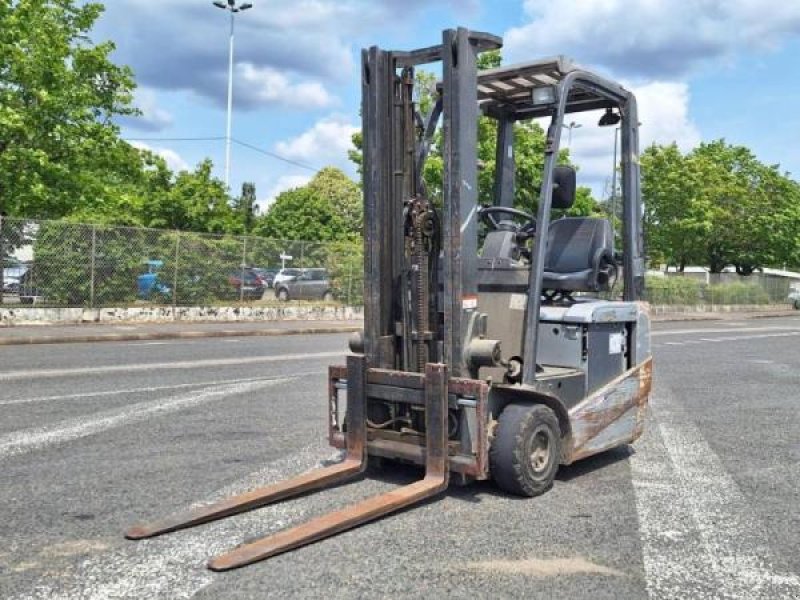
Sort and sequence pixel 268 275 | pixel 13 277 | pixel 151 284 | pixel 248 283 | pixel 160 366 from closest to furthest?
pixel 160 366, pixel 13 277, pixel 151 284, pixel 248 283, pixel 268 275

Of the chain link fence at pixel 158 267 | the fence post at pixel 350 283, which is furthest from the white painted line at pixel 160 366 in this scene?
the fence post at pixel 350 283

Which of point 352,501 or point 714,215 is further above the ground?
point 714,215

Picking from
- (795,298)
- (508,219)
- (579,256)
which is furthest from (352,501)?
(795,298)

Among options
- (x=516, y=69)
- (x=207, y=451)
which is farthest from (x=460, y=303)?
(x=207, y=451)

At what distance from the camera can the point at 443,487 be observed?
540 centimetres

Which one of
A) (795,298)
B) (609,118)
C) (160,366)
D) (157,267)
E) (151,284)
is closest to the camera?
(609,118)

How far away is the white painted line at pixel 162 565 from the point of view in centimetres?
394

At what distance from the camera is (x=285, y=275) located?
26.7 metres

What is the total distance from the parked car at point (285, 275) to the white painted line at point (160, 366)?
1008cm

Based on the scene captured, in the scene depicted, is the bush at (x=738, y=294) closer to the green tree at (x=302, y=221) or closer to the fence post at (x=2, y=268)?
the green tree at (x=302, y=221)

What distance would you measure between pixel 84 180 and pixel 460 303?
21715 millimetres

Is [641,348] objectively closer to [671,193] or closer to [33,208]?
[33,208]

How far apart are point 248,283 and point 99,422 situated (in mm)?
17406

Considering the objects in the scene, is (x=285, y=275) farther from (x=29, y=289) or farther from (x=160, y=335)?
(x=29, y=289)
